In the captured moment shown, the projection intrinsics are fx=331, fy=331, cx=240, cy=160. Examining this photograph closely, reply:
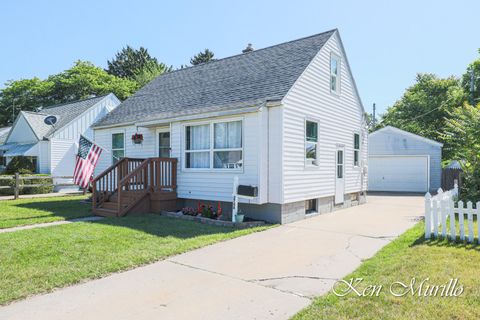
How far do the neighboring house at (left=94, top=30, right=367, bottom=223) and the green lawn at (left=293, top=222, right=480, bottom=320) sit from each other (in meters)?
4.05

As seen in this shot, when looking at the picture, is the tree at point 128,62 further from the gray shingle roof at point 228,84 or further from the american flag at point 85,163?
the american flag at point 85,163

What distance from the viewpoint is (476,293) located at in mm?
3807

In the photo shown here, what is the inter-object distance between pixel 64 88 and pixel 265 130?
3746 cm

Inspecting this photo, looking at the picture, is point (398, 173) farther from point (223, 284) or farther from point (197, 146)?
point (223, 284)

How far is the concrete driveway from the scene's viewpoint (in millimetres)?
3670

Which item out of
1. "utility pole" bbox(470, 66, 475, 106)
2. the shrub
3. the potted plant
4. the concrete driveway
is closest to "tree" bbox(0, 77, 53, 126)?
the shrub

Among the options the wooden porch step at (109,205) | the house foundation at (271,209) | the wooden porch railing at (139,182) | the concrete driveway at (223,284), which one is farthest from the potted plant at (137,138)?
the concrete driveway at (223,284)

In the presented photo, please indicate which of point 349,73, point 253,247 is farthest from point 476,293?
point 349,73

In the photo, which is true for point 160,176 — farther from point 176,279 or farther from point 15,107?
point 15,107

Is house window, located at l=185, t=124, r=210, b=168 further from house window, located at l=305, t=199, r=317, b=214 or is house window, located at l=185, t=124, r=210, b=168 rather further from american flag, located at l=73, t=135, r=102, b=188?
house window, located at l=305, t=199, r=317, b=214

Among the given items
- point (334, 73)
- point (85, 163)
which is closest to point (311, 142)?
point (334, 73)

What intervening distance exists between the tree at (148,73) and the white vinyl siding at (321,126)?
29840 mm

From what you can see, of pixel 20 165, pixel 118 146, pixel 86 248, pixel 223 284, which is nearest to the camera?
pixel 223 284

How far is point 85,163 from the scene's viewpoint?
33.6 feet
